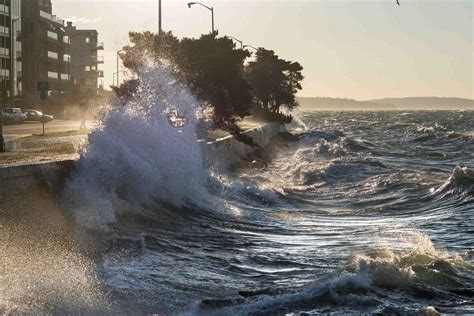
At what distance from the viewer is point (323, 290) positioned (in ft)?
35.0

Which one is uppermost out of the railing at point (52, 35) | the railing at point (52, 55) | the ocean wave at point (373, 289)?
the railing at point (52, 35)

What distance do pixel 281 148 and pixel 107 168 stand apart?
117 feet

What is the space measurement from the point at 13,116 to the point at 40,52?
40.3 metres

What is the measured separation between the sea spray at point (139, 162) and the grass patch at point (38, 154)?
2.42ft

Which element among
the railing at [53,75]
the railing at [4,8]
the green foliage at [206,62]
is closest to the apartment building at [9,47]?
the railing at [4,8]

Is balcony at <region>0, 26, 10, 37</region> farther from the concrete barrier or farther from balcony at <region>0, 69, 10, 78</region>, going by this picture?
the concrete barrier

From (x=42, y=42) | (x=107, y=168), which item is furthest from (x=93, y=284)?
(x=42, y=42)

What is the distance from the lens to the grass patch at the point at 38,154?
16.9 m

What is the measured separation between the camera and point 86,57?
5586 inches

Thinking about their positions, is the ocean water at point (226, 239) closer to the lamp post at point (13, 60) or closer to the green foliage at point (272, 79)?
the green foliage at point (272, 79)

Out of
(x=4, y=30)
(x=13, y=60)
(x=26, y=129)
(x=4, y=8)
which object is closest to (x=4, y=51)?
(x=4, y=30)

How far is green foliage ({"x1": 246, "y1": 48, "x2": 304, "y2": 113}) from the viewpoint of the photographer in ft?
250

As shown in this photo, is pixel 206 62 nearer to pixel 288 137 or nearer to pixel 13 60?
pixel 288 137

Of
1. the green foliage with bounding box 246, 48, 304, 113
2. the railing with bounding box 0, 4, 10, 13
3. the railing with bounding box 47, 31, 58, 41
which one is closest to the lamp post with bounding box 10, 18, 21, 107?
the railing with bounding box 0, 4, 10, 13
